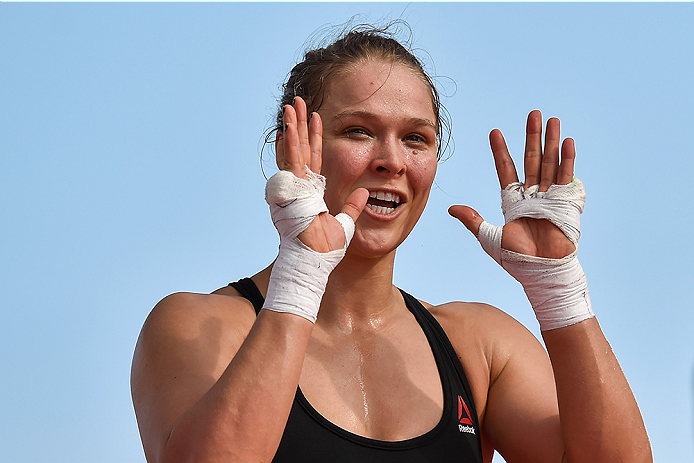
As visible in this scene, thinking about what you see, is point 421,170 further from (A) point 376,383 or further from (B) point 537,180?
(A) point 376,383

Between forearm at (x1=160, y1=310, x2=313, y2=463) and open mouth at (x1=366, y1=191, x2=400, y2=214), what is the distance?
35.2 inches

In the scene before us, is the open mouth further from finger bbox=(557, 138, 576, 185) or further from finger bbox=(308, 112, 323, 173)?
finger bbox=(557, 138, 576, 185)

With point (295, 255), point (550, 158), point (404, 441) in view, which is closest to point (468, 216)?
point (550, 158)

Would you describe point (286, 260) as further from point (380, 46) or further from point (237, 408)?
point (380, 46)

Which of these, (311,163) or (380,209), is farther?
(380,209)

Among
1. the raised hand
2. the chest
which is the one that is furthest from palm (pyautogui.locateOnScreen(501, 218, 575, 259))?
the chest

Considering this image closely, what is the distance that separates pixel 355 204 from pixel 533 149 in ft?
2.29

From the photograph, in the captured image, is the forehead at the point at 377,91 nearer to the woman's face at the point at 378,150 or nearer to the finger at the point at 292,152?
the woman's face at the point at 378,150

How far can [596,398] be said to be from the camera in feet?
9.32

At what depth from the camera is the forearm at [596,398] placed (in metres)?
2.84

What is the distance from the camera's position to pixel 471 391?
3355mm

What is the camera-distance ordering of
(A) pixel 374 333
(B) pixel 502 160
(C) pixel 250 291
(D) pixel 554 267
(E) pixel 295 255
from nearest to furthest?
(E) pixel 295 255 → (D) pixel 554 267 → (B) pixel 502 160 → (C) pixel 250 291 → (A) pixel 374 333

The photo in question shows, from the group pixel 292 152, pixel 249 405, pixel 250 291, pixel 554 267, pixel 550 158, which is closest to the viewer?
pixel 249 405

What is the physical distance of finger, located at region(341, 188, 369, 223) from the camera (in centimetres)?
289
